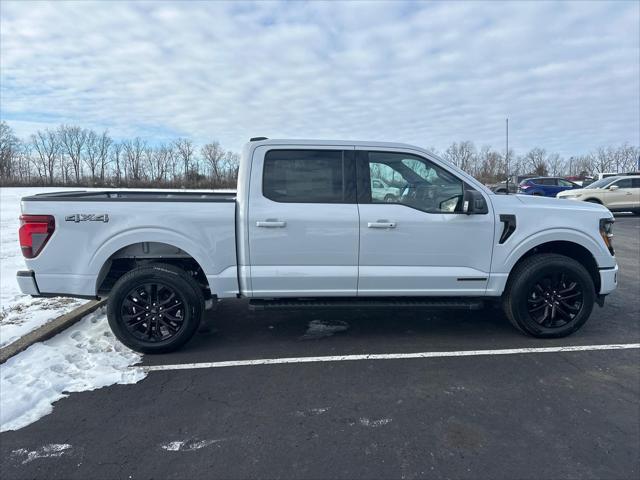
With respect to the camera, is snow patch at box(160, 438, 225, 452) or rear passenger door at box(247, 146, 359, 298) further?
rear passenger door at box(247, 146, 359, 298)

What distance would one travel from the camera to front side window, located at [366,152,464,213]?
4.34 metres

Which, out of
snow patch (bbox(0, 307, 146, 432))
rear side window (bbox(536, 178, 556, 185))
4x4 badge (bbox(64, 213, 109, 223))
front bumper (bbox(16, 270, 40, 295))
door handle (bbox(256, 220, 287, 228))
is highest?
rear side window (bbox(536, 178, 556, 185))

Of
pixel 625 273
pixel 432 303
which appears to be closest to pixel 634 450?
pixel 432 303

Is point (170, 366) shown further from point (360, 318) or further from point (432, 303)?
point (432, 303)

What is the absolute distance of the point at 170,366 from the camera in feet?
13.1

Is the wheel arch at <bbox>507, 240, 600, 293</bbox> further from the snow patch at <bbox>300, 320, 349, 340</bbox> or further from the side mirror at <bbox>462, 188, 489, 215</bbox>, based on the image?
the snow patch at <bbox>300, 320, 349, 340</bbox>

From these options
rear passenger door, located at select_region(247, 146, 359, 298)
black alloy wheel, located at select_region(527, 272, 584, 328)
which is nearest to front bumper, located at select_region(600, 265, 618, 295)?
black alloy wheel, located at select_region(527, 272, 584, 328)

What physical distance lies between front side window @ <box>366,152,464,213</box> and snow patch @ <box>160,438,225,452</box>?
105 inches

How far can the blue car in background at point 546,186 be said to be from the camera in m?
24.0

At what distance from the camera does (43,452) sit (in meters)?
2.74

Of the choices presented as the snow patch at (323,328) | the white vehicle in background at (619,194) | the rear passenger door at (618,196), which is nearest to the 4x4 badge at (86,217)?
the snow patch at (323,328)

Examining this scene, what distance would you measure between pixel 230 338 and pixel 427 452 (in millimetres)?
2578

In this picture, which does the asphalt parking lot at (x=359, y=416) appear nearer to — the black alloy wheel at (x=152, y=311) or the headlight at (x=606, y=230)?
the black alloy wheel at (x=152, y=311)

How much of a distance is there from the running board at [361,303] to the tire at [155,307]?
0.64 meters
